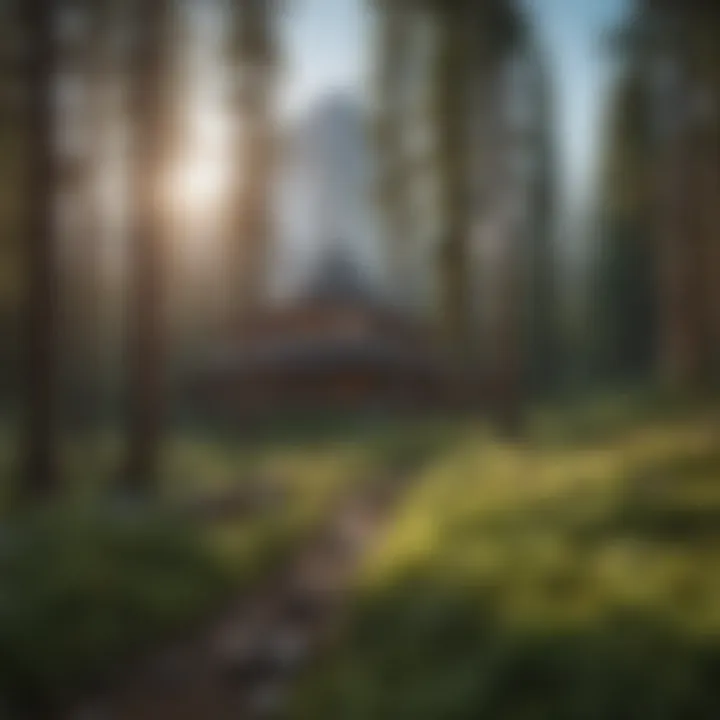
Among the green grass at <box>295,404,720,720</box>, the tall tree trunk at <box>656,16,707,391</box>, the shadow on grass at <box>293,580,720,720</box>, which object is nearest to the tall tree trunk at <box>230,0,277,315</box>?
the tall tree trunk at <box>656,16,707,391</box>

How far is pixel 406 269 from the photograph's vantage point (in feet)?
21.0

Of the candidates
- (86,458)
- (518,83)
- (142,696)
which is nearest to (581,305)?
(518,83)

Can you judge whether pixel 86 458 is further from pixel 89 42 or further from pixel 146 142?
pixel 89 42

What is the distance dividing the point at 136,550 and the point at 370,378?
3019 mm

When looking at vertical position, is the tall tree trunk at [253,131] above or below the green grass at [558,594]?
above

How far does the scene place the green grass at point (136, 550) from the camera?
4277mm

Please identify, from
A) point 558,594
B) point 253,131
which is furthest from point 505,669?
point 253,131

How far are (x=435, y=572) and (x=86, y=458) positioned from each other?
345cm

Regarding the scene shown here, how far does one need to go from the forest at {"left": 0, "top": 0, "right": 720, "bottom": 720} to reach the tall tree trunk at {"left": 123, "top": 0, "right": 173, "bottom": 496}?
0.03m

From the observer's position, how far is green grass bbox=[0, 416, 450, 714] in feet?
14.0

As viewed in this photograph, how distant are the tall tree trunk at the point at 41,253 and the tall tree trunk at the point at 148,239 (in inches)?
22.1

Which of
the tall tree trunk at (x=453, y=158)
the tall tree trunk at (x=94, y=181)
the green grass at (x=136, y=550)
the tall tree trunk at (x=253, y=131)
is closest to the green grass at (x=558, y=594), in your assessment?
the green grass at (x=136, y=550)

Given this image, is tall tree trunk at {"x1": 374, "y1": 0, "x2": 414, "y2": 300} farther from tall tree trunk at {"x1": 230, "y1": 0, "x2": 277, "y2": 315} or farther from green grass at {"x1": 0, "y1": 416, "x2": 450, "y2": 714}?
green grass at {"x1": 0, "y1": 416, "x2": 450, "y2": 714}

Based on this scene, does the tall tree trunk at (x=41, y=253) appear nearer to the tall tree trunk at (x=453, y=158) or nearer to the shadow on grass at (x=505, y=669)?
the tall tree trunk at (x=453, y=158)
